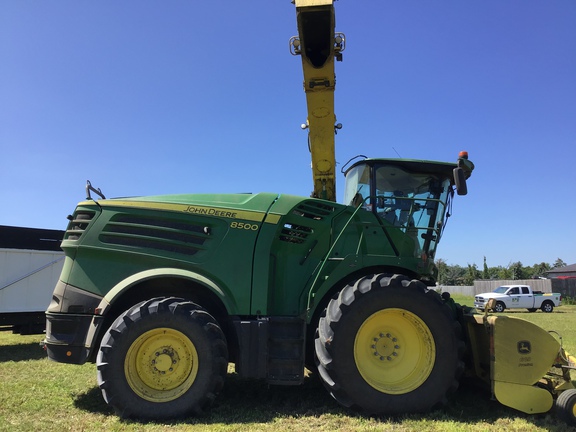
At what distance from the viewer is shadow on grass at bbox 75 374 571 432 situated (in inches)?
163

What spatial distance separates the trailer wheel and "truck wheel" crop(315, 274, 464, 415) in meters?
0.92

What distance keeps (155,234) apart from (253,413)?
2200mm

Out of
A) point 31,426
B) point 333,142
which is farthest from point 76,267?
point 333,142

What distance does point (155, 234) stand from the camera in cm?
480

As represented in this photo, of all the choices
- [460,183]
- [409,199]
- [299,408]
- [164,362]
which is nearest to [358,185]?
[409,199]

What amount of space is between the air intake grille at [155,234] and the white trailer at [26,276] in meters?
5.66

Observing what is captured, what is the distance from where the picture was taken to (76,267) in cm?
471

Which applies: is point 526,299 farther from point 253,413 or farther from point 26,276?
point 26,276

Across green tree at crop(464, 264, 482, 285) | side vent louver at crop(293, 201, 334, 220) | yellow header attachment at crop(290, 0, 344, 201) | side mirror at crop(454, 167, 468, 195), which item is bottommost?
green tree at crop(464, 264, 482, 285)

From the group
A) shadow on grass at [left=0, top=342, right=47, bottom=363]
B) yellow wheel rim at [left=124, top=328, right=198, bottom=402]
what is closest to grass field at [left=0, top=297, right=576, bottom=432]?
yellow wheel rim at [left=124, top=328, right=198, bottom=402]

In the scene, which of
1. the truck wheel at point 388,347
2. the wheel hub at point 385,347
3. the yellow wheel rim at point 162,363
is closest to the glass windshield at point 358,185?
the truck wheel at point 388,347

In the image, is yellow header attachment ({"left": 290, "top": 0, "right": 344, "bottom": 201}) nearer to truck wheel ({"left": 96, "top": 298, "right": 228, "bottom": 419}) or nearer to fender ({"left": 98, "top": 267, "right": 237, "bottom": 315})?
fender ({"left": 98, "top": 267, "right": 237, "bottom": 315})

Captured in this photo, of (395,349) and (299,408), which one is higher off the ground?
(395,349)

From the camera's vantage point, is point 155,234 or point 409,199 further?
point 409,199
